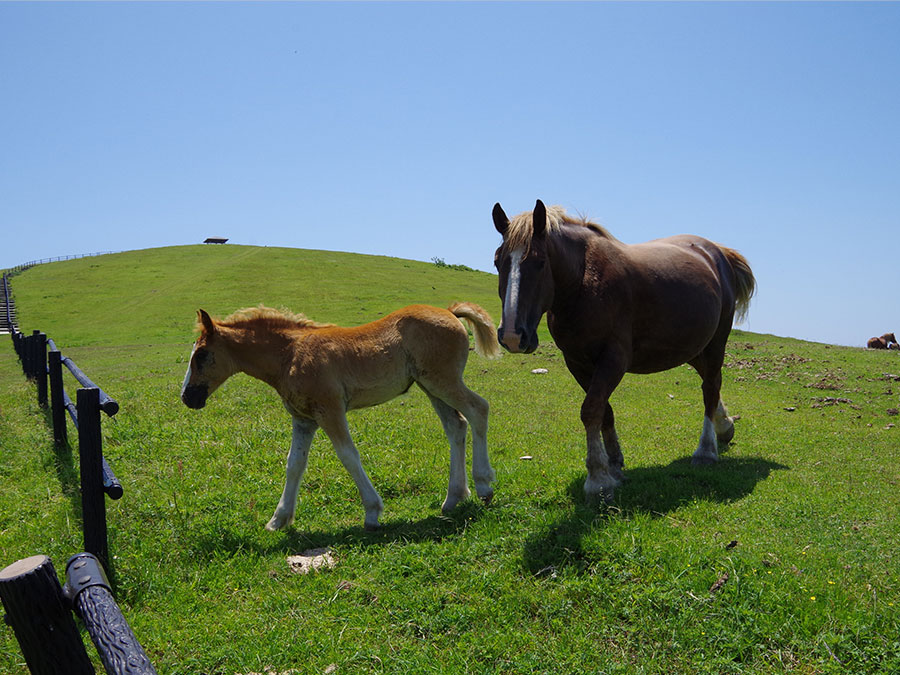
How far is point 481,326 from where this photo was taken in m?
7.46

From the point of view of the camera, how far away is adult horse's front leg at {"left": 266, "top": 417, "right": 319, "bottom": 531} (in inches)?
268

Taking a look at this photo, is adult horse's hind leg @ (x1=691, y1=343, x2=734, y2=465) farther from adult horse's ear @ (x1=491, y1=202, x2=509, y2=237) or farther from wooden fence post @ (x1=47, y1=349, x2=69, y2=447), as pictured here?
wooden fence post @ (x1=47, y1=349, x2=69, y2=447)

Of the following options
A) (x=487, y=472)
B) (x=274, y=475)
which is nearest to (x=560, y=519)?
(x=487, y=472)

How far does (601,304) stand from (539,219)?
1.24 m

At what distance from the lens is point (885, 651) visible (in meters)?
3.99

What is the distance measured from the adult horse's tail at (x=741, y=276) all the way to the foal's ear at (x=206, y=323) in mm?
7224

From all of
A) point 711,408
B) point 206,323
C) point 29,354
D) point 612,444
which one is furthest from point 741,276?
point 29,354

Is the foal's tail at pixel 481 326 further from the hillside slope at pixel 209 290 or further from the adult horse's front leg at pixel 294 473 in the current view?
the hillside slope at pixel 209 290

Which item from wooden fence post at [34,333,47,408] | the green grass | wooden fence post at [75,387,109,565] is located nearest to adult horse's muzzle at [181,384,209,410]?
the green grass

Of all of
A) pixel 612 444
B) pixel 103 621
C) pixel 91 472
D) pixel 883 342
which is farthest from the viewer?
pixel 883 342

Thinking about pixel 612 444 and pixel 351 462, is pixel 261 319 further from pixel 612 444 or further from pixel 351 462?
pixel 612 444

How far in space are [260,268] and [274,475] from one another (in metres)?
49.0

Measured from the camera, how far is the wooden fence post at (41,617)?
2.41 metres

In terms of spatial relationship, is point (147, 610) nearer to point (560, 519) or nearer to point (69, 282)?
point (560, 519)
